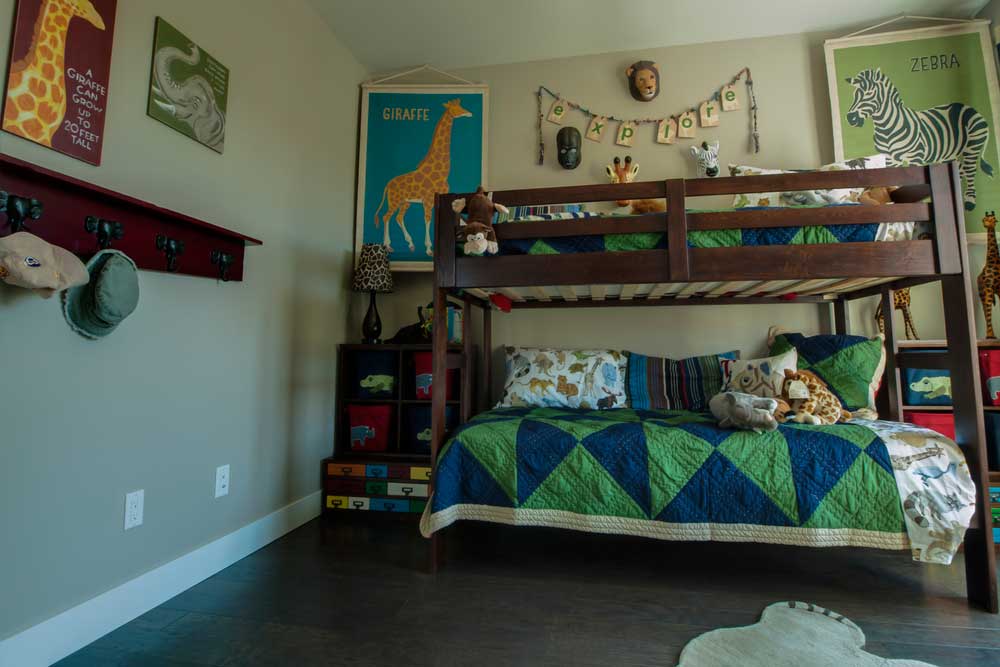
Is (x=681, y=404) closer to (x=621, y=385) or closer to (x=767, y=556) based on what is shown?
(x=621, y=385)

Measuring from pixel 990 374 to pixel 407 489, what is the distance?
2683mm

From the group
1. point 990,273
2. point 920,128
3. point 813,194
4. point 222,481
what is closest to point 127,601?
point 222,481

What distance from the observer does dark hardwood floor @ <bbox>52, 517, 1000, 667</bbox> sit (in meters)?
1.22

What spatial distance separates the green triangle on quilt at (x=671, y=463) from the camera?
5.07 feet

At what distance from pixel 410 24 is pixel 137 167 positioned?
67.2 inches

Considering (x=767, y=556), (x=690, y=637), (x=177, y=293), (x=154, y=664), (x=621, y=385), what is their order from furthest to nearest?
(x=621, y=385), (x=767, y=556), (x=177, y=293), (x=690, y=637), (x=154, y=664)

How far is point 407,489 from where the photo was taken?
230 cm

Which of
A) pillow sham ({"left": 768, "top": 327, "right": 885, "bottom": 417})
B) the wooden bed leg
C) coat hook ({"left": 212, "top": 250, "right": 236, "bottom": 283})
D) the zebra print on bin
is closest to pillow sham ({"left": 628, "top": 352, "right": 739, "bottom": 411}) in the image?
pillow sham ({"left": 768, "top": 327, "right": 885, "bottom": 417})

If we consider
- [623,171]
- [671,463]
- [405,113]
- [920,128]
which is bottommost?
[671,463]

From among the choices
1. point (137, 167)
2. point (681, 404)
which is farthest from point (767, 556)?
point (137, 167)

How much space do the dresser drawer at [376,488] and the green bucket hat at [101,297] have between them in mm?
1357

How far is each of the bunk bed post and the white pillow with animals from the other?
0.44 meters

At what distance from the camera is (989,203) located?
2234 millimetres

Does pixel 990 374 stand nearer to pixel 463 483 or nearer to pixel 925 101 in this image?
pixel 925 101
